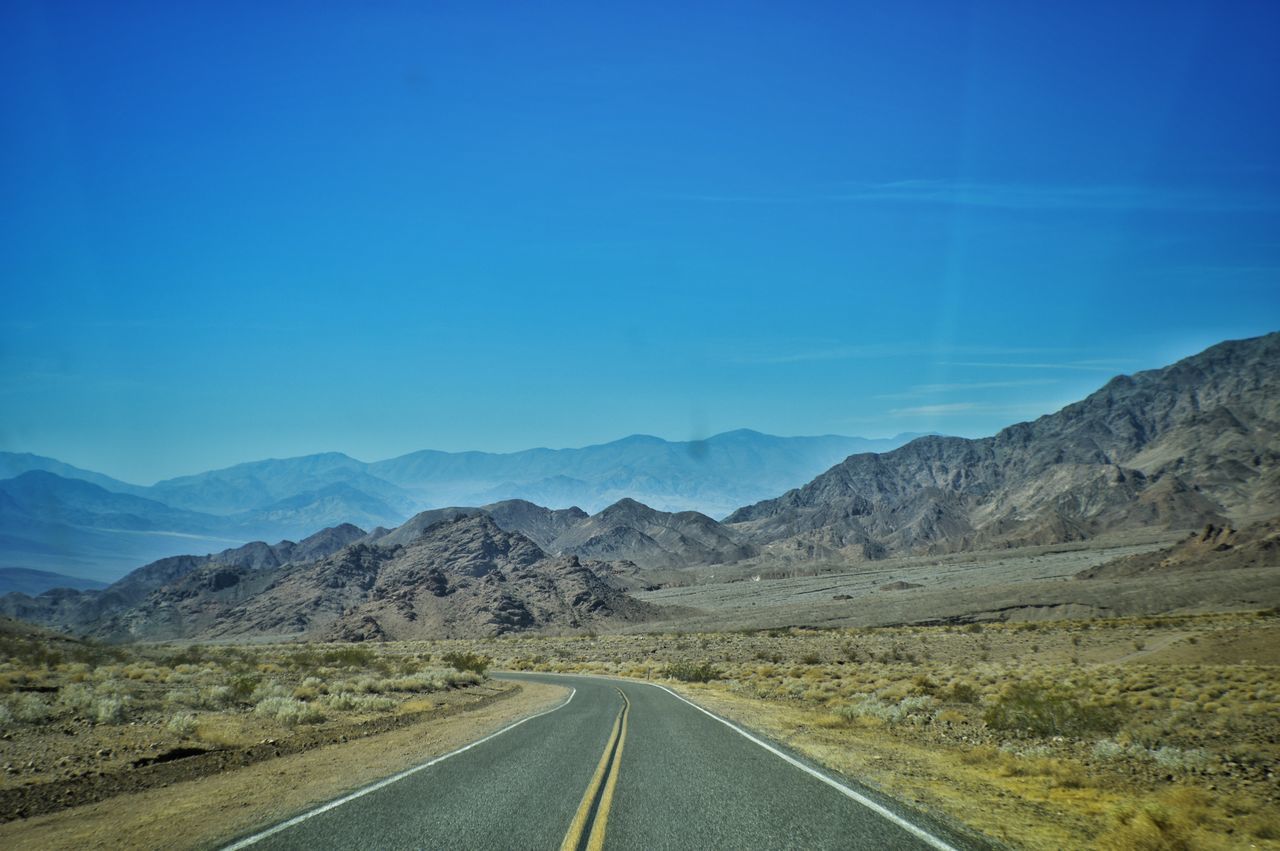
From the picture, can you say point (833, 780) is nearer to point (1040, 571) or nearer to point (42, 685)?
point (42, 685)

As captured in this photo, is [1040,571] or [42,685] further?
[1040,571]

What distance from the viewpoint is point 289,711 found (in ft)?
62.6

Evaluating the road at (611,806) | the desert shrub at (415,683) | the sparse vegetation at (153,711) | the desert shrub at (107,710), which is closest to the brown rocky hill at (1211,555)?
the desert shrub at (415,683)

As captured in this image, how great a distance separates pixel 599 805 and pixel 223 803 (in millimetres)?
5038

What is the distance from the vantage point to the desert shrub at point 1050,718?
53.1 ft

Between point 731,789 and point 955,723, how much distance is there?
34.3 feet

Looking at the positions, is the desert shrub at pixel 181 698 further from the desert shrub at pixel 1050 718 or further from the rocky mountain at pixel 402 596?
the rocky mountain at pixel 402 596

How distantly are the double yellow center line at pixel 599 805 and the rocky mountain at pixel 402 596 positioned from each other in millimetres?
92737

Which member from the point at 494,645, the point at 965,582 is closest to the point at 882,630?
the point at 494,645

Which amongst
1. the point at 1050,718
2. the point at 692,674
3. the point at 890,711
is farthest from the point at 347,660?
the point at 1050,718

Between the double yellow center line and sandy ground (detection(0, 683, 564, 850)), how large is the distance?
10.6 feet

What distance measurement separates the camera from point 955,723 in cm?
1839

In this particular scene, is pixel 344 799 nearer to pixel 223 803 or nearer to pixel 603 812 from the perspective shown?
pixel 223 803

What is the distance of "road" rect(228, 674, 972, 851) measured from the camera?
7859mm
